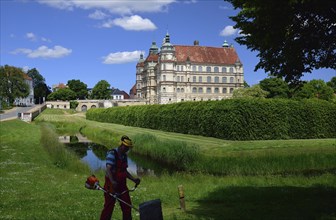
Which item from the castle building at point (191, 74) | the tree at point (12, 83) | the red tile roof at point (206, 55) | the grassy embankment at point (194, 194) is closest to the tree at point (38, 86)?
the tree at point (12, 83)

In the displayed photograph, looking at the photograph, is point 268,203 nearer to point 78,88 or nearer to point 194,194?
point 194,194

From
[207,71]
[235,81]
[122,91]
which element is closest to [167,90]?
[207,71]

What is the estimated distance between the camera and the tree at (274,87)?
87.3 metres

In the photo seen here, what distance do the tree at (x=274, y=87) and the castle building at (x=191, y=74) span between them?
35.4m

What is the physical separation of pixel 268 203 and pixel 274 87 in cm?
8060

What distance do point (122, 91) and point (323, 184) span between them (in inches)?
6697

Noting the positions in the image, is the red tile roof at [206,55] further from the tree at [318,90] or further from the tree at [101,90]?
the tree at [318,90]

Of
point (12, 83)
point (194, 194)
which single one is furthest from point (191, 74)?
point (194, 194)

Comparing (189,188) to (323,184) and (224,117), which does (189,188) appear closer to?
(323,184)

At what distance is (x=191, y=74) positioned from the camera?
124250 mm

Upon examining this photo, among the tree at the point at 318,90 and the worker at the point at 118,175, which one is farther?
the tree at the point at 318,90

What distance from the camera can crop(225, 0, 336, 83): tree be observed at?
27.5ft

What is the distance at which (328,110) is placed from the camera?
104ft

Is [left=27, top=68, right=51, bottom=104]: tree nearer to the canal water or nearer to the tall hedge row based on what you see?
the canal water
